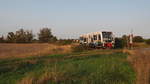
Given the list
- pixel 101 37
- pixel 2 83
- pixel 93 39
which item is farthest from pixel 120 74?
pixel 93 39

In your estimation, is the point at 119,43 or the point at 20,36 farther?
the point at 20,36

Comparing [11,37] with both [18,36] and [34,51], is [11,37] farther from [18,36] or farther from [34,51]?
[34,51]

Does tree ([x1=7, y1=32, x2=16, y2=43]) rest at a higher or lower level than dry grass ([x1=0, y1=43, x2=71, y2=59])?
higher

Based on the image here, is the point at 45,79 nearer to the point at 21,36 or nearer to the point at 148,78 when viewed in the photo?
the point at 148,78

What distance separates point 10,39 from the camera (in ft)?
323

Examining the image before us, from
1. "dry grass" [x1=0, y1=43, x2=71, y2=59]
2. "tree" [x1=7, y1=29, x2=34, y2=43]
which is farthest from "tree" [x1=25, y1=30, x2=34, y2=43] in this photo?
"dry grass" [x1=0, y1=43, x2=71, y2=59]

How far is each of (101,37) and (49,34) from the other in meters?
70.4

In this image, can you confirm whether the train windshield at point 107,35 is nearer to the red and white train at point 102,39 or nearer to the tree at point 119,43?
the red and white train at point 102,39

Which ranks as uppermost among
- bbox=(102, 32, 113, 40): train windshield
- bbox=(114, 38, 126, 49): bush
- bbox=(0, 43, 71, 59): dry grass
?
bbox=(102, 32, 113, 40): train windshield

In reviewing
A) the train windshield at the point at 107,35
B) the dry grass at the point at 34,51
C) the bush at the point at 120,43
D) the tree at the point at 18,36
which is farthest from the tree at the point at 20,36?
the train windshield at the point at 107,35

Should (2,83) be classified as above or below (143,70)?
below

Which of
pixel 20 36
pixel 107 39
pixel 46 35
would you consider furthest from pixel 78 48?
pixel 20 36

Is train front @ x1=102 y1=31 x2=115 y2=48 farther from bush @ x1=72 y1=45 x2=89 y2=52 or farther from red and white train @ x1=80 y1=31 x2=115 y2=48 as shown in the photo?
bush @ x1=72 y1=45 x2=89 y2=52

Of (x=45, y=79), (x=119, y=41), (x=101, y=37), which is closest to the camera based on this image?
(x=45, y=79)
